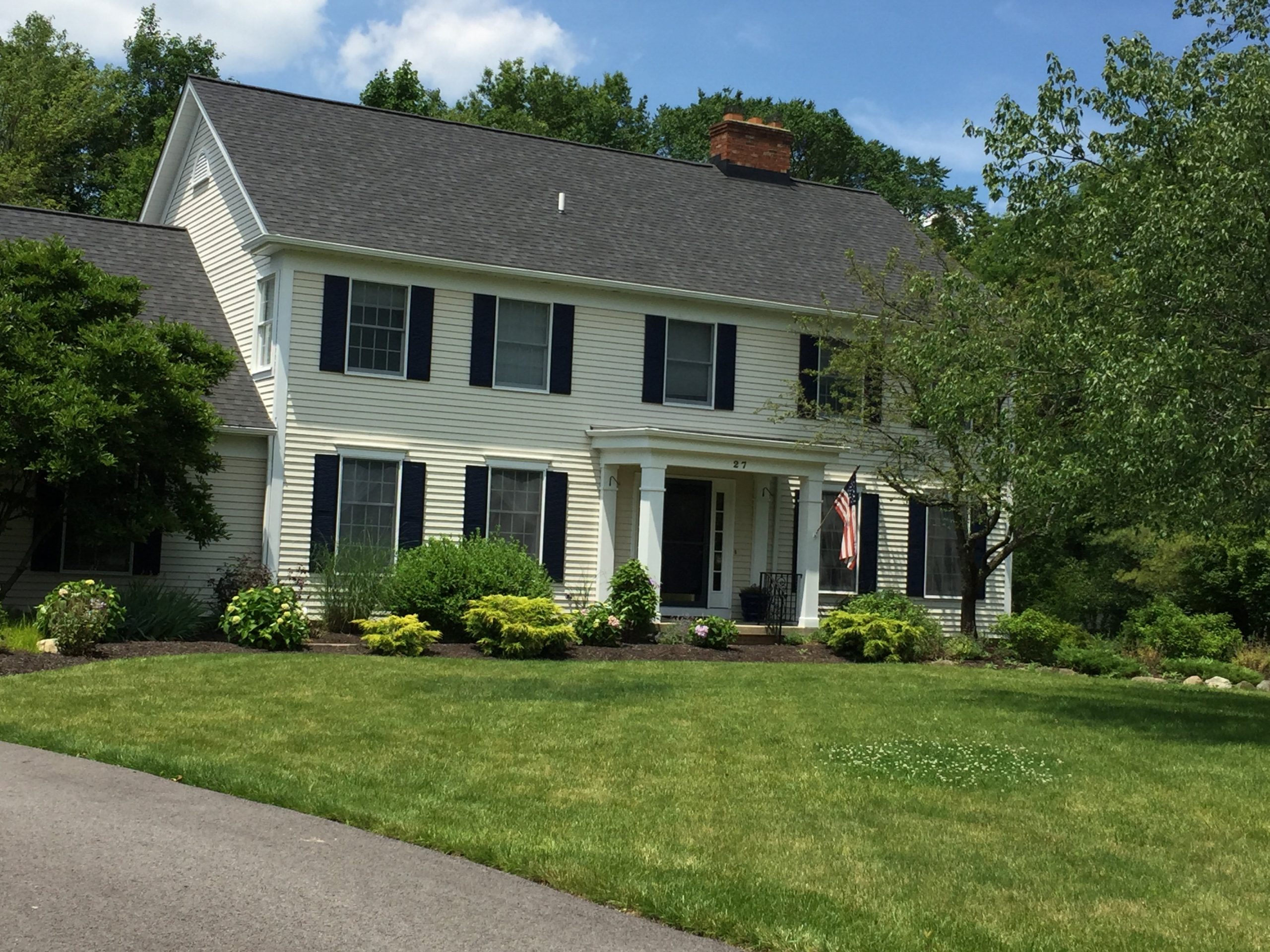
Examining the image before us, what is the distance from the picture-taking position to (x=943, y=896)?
22.4 ft

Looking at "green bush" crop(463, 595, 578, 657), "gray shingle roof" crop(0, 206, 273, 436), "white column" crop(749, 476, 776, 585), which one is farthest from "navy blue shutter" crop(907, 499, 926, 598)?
"gray shingle roof" crop(0, 206, 273, 436)

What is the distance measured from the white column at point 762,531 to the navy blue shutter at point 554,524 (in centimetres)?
338

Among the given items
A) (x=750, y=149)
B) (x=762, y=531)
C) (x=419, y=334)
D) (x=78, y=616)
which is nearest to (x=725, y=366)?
(x=762, y=531)

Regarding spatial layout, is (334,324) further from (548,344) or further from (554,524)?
(554,524)

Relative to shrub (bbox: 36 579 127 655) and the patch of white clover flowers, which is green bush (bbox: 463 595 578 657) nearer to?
shrub (bbox: 36 579 127 655)

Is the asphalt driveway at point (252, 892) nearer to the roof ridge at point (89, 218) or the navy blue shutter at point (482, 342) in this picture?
the navy blue shutter at point (482, 342)

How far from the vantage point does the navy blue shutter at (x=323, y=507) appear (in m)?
19.9

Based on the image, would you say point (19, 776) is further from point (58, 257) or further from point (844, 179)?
point (844, 179)

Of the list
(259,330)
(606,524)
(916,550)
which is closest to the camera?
(259,330)

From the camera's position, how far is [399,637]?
56.6ft

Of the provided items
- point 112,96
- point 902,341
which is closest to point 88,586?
point 902,341

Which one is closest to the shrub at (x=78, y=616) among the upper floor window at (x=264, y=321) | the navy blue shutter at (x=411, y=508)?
the navy blue shutter at (x=411, y=508)

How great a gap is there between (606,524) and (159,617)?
6897mm

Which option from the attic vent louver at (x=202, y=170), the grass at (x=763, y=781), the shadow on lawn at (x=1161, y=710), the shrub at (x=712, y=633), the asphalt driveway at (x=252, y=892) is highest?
the attic vent louver at (x=202, y=170)
